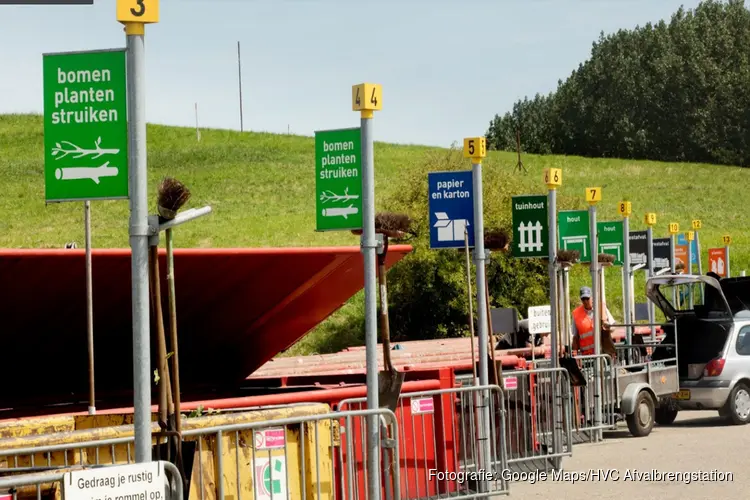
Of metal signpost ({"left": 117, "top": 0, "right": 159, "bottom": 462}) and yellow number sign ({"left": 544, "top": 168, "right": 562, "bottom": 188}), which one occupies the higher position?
yellow number sign ({"left": 544, "top": 168, "right": 562, "bottom": 188})

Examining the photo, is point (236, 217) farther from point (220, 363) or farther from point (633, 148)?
point (633, 148)

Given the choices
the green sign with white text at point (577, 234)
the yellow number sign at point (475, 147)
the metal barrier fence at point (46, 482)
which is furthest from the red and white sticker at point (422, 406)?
the green sign with white text at point (577, 234)

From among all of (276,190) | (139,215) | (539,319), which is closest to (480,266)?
(539,319)

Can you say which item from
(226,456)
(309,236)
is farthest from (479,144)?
(309,236)

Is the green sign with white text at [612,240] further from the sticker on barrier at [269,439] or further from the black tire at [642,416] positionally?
the sticker on barrier at [269,439]

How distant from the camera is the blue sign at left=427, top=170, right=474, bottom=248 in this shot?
1244 centimetres

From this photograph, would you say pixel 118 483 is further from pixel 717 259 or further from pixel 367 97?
pixel 717 259

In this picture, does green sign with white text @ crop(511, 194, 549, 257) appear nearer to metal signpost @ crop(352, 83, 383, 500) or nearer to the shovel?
the shovel

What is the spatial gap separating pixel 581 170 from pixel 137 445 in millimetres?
81990

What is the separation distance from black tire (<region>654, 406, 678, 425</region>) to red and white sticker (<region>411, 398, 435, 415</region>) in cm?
965

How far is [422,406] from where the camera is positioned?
11117 mm

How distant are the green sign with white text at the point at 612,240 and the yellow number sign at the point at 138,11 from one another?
700 inches

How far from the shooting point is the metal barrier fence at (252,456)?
24.3ft

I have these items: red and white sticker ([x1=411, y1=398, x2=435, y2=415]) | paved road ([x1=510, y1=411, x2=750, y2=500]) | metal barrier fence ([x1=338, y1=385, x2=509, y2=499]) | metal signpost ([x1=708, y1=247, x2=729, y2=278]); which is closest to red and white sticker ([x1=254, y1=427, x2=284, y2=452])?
metal barrier fence ([x1=338, y1=385, x2=509, y2=499])
